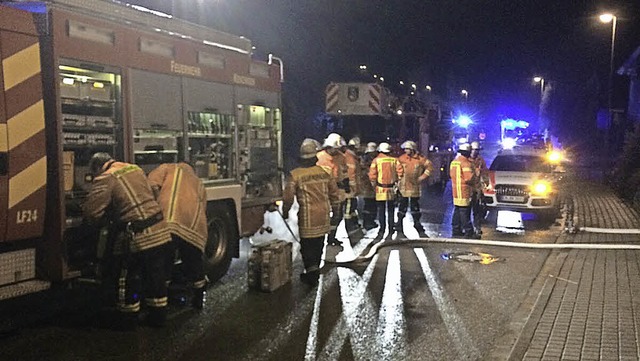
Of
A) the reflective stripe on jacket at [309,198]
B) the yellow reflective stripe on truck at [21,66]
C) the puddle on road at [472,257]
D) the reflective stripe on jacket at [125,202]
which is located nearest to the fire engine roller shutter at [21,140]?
the yellow reflective stripe on truck at [21,66]

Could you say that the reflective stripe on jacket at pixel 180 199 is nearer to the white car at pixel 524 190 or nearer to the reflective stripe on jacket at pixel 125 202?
the reflective stripe on jacket at pixel 125 202

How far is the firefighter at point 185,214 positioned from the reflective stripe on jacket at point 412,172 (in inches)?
238

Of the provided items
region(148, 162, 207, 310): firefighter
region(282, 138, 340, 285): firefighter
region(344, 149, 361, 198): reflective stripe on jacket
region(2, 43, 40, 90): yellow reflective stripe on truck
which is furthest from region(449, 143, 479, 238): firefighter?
region(2, 43, 40, 90): yellow reflective stripe on truck

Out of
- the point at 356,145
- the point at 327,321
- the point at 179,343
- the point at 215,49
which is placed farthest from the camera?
the point at 356,145

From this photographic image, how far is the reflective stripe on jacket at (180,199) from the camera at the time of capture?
6402 mm

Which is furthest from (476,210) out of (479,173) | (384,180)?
Answer: (384,180)

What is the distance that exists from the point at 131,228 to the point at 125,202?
239mm

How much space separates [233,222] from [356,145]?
539cm

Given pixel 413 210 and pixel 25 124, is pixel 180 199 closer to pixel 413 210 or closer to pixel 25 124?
pixel 25 124

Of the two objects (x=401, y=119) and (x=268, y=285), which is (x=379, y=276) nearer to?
(x=268, y=285)

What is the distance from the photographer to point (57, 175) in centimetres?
577

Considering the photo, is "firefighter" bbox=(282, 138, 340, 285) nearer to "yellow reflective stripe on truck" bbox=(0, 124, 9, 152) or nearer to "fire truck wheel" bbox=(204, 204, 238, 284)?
"fire truck wheel" bbox=(204, 204, 238, 284)

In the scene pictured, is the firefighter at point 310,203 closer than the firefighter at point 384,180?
Yes

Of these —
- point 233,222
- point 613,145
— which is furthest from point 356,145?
point 613,145
